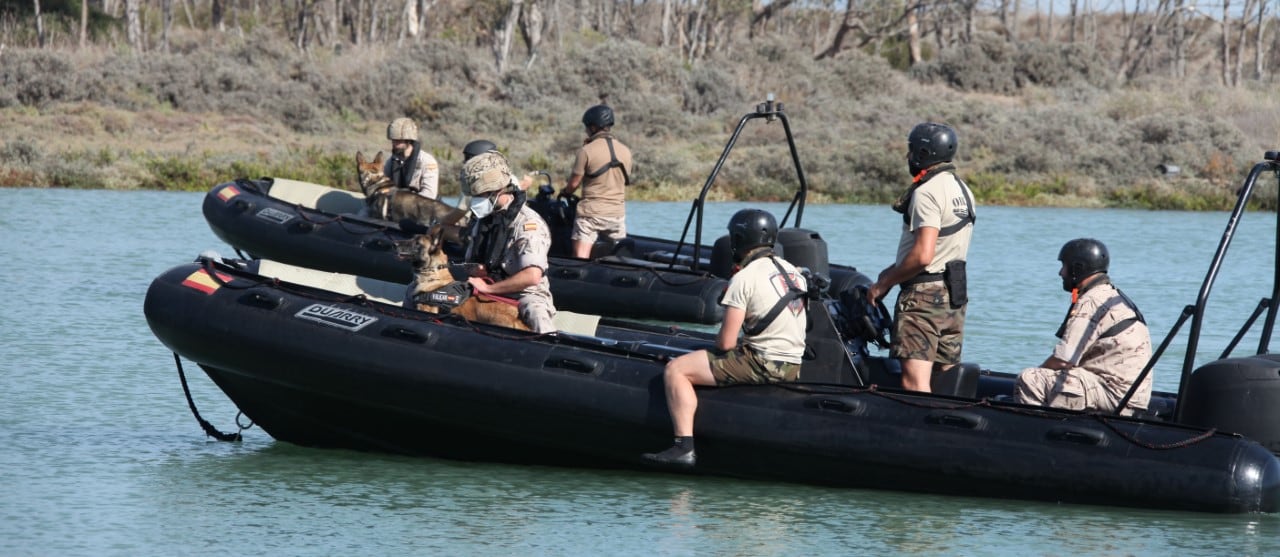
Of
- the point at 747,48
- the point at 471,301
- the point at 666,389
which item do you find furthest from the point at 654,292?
the point at 747,48

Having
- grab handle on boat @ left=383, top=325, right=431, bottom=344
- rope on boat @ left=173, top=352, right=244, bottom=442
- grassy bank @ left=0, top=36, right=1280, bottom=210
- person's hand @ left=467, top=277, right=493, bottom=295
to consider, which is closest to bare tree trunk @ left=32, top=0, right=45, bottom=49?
grassy bank @ left=0, top=36, right=1280, bottom=210

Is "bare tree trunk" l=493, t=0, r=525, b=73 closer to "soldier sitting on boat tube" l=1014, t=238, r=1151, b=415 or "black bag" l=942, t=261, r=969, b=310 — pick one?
"black bag" l=942, t=261, r=969, b=310

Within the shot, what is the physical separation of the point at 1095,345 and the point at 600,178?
5.69 meters

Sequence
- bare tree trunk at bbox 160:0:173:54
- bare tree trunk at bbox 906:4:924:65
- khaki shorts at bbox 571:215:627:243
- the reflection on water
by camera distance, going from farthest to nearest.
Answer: bare tree trunk at bbox 906:4:924:65, bare tree trunk at bbox 160:0:173:54, khaki shorts at bbox 571:215:627:243, the reflection on water

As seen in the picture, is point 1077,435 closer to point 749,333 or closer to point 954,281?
point 954,281

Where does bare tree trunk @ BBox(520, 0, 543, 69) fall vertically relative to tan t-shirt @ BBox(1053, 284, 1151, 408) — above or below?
above

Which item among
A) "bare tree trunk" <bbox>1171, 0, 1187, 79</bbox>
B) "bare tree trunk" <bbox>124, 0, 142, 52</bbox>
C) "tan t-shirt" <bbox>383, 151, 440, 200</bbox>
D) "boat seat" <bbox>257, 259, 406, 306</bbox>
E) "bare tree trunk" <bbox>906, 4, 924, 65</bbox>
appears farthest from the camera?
"bare tree trunk" <bbox>1171, 0, 1187, 79</bbox>

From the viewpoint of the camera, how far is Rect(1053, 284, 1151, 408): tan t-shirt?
284 inches

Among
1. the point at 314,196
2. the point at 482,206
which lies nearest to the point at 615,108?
the point at 314,196

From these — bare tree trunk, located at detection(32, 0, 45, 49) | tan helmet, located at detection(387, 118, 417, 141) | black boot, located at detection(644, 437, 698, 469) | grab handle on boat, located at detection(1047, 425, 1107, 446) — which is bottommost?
black boot, located at detection(644, 437, 698, 469)

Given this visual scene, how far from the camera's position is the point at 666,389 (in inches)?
291

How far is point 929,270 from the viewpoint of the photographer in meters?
7.57

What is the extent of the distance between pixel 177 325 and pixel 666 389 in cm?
244

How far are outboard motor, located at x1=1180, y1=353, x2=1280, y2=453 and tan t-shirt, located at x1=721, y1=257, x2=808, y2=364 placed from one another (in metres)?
1.61
